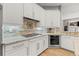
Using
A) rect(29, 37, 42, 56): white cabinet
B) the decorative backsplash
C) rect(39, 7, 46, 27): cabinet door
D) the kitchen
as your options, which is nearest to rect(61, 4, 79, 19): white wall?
the kitchen

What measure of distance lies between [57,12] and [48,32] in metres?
0.33

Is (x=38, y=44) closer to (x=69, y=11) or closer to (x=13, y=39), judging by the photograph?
(x=13, y=39)

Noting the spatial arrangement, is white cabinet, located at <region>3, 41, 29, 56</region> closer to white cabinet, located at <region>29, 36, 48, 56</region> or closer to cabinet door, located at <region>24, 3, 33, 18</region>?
white cabinet, located at <region>29, 36, 48, 56</region>

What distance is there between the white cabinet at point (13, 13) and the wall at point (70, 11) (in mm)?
610

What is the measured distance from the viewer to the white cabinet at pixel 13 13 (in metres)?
1.30

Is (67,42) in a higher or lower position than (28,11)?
lower

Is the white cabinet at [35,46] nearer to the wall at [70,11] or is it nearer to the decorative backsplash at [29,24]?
the decorative backsplash at [29,24]

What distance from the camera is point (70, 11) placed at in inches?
61.9

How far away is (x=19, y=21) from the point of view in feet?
4.99

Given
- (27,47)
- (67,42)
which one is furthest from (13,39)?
(67,42)

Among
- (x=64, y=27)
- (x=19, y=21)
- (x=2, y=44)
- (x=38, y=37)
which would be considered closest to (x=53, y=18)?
(x=64, y=27)

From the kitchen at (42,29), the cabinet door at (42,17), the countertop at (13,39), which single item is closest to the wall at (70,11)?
the kitchen at (42,29)

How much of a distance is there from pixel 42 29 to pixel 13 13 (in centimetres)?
48

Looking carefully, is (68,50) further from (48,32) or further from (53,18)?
(53,18)
